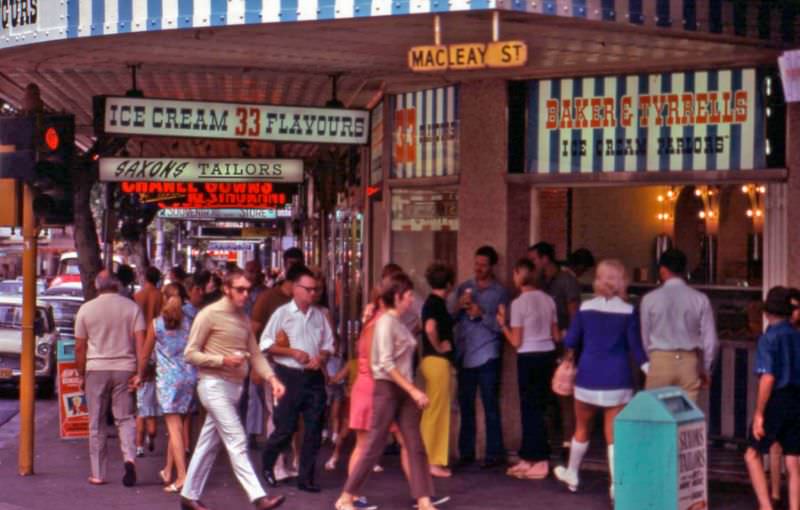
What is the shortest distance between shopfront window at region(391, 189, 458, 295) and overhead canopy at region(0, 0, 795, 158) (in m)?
1.13

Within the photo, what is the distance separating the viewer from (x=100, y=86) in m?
15.4

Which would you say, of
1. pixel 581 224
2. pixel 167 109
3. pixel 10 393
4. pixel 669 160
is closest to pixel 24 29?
pixel 167 109

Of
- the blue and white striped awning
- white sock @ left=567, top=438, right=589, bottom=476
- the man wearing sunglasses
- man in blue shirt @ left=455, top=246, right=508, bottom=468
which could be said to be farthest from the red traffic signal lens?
white sock @ left=567, top=438, right=589, bottom=476

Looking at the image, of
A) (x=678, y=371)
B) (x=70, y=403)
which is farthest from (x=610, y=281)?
(x=70, y=403)

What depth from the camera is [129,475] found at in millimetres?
11891

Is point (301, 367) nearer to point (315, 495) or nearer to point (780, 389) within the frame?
point (315, 495)

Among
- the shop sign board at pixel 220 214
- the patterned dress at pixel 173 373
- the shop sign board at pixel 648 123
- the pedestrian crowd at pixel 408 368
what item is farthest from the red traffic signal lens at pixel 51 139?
the shop sign board at pixel 220 214

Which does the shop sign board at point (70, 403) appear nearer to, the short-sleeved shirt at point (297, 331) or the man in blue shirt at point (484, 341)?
the short-sleeved shirt at point (297, 331)

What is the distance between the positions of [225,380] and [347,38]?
3114mm

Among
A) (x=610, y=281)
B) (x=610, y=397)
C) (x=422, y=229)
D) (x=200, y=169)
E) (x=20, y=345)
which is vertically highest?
(x=200, y=169)

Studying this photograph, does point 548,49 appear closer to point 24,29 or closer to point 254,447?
point 24,29

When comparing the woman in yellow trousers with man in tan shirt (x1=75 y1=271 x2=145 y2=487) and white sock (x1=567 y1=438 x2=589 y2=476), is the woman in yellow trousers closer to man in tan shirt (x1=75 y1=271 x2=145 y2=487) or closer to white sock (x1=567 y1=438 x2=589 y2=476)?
white sock (x1=567 y1=438 x2=589 y2=476)

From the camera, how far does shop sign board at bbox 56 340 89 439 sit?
48.2ft

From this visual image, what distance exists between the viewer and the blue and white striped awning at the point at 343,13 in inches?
394
